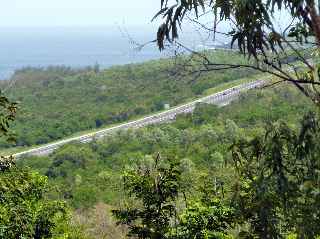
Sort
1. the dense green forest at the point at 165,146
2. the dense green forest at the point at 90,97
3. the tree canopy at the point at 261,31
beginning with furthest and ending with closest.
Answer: the dense green forest at the point at 90,97 → the dense green forest at the point at 165,146 → the tree canopy at the point at 261,31

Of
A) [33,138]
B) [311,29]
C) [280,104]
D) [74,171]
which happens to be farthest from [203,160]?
[311,29]

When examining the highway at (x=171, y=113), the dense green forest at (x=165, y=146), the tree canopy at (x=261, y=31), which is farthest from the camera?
→ the highway at (x=171, y=113)

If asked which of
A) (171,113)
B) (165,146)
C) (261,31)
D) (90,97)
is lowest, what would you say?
(90,97)

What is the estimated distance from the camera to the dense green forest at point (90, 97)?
7262 cm

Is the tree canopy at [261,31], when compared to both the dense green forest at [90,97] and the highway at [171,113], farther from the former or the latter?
the highway at [171,113]

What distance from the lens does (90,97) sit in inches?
3413

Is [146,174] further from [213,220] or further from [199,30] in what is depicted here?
[199,30]

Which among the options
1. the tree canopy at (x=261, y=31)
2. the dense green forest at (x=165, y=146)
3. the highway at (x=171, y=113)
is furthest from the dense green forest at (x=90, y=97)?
the tree canopy at (x=261, y=31)

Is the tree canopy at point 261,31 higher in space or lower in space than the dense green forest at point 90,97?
higher

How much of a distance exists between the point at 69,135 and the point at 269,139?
6650 cm

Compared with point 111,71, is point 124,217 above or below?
above

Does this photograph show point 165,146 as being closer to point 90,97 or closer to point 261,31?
point 90,97

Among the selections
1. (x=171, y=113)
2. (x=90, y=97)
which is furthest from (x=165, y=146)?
(x=90, y=97)

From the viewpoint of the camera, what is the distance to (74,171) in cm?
4881
